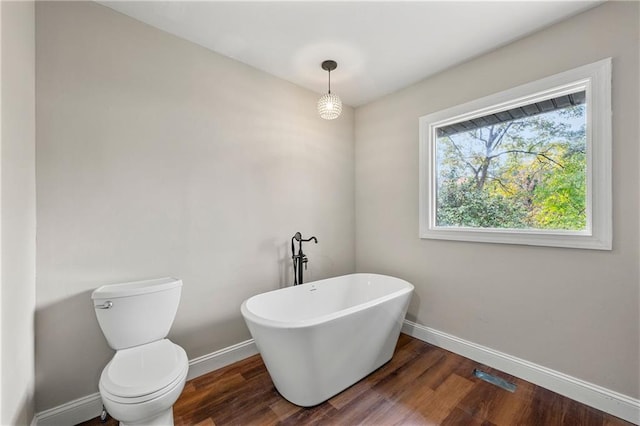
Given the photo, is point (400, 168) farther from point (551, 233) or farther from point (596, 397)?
point (596, 397)

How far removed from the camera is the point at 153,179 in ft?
6.44

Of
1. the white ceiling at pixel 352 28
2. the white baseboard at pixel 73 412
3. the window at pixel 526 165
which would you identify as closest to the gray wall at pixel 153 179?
the white baseboard at pixel 73 412

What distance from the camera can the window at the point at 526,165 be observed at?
1.77 metres

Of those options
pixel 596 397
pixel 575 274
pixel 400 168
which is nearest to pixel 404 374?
pixel 596 397

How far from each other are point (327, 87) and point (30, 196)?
247cm

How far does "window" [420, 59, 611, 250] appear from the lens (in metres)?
1.77

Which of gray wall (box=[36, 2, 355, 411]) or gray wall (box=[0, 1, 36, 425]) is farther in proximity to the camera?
gray wall (box=[36, 2, 355, 411])

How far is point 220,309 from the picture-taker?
2.26 metres

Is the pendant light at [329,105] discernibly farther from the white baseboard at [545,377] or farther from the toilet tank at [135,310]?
the white baseboard at [545,377]

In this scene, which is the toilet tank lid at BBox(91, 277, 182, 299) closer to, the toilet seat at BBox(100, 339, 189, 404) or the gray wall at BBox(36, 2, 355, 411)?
the gray wall at BBox(36, 2, 355, 411)

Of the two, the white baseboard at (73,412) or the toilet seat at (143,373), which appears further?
the white baseboard at (73,412)

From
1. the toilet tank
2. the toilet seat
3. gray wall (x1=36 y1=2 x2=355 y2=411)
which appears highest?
gray wall (x1=36 y1=2 x2=355 y2=411)

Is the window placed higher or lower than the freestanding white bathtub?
higher

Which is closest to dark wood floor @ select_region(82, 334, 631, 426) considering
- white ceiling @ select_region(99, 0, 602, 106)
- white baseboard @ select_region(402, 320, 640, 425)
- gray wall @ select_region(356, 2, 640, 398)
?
white baseboard @ select_region(402, 320, 640, 425)
